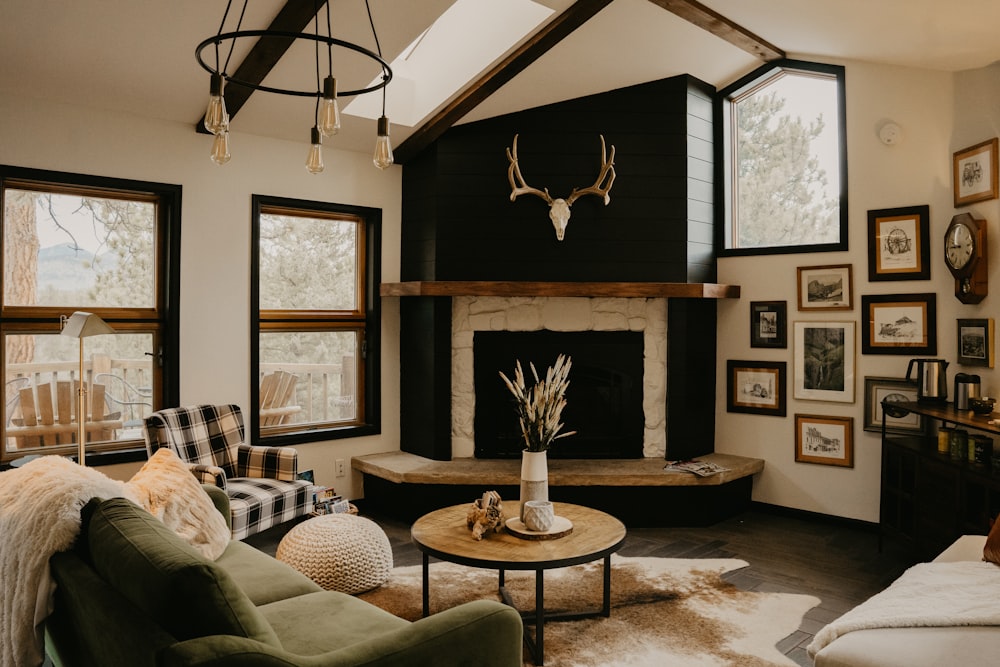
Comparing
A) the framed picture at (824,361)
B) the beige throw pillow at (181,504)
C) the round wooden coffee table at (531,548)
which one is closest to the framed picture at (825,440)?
the framed picture at (824,361)

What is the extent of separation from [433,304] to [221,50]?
2.00 meters

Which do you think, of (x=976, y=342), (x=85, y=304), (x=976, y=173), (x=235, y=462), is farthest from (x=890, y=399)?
(x=85, y=304)

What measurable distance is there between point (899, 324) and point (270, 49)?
13.0 ft

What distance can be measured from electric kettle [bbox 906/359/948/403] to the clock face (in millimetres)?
558

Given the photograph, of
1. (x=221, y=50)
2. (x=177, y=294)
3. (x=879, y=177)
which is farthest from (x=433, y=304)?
(x=879, y=177)

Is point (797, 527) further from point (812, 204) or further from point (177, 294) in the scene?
point (177, 294)

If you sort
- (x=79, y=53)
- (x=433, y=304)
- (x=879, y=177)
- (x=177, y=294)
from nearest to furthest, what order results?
(x=79, y=53) → (x=177, y=294) → (x=879, y=177) → (x=433, y=304)

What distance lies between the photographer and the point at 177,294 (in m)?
4.15

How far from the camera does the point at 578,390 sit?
16.2ft

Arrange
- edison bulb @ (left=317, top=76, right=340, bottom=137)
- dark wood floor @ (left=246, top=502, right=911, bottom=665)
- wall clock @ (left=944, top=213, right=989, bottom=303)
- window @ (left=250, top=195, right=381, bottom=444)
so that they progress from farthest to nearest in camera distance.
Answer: window @ (left=250, top=195, right=381, bottom=444)
wall clock @ (left=944, top=213, right=989, bottom=303)
dark wood floor @ (left=246, top=502, right=911, bottom=665)
edison bulb @ (left=317, top=76, right=340, bottom=137)

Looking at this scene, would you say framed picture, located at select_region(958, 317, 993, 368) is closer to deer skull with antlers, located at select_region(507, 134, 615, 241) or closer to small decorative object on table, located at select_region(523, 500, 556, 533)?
deer skull with antlers, located at select_region(507, 134, 615, 241)

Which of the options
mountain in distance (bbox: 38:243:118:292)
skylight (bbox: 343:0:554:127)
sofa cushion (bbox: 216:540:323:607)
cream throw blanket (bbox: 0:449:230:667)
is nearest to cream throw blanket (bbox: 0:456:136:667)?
cream throw blanket (bbox: 0:449:230:667)

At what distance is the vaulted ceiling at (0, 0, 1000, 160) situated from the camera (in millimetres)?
3244

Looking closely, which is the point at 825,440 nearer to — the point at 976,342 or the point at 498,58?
the point at 976,342
